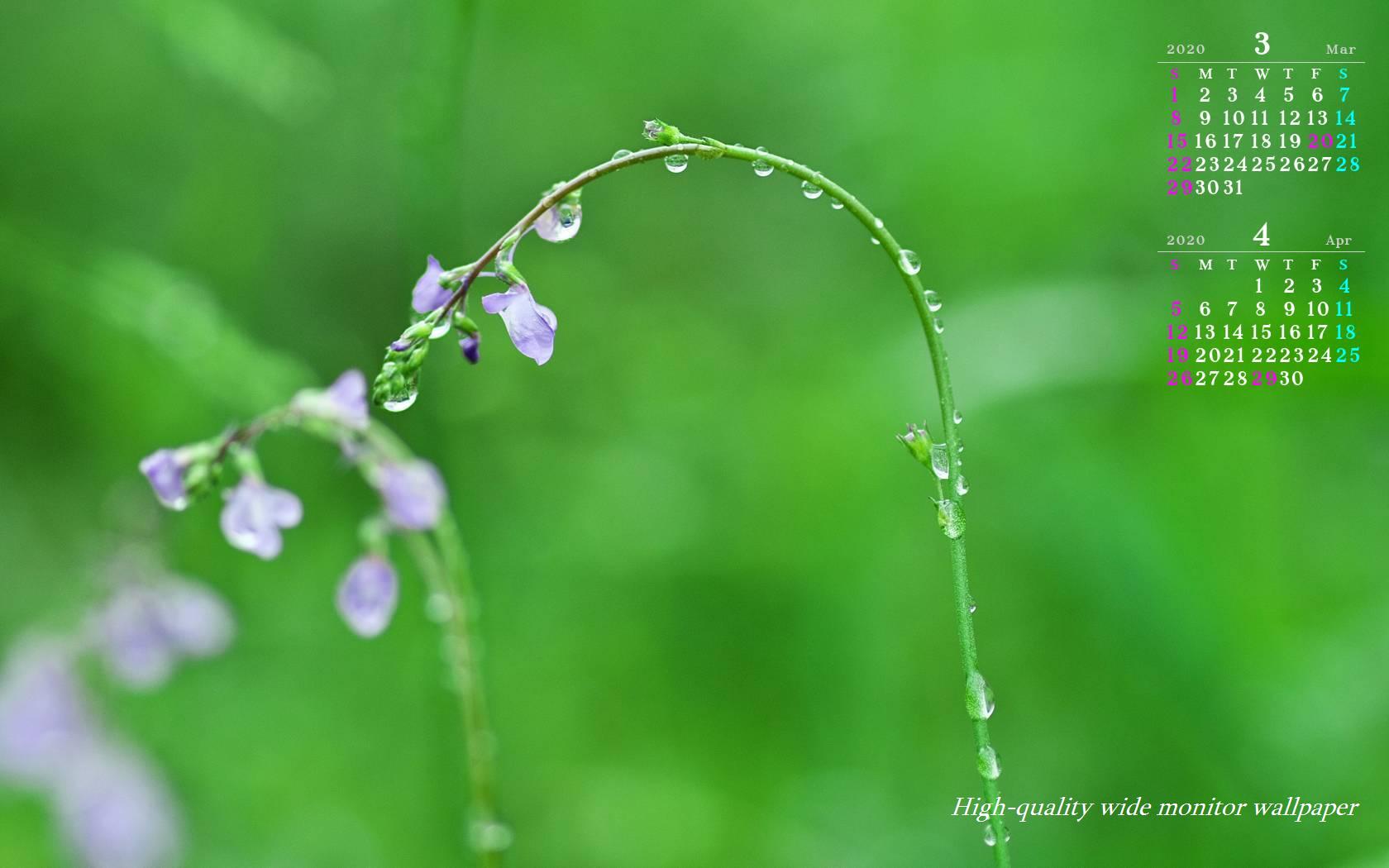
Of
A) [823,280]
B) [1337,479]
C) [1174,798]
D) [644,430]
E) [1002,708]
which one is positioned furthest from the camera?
[823,280]

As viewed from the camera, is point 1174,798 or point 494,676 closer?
point 1174,798

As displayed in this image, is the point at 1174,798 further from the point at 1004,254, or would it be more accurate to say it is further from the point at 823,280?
the point at 823,280

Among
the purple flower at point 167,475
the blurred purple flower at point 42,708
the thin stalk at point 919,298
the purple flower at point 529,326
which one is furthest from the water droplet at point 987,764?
the blurred purple flower at point 42,708

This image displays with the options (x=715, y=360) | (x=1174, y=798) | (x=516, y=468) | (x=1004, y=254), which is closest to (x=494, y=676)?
(x=516, y=468)

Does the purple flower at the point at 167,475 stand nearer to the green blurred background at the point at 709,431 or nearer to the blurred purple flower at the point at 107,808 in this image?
the green blurred background at the point at 709,431

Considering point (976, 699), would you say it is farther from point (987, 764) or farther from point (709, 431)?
point (709, 431)

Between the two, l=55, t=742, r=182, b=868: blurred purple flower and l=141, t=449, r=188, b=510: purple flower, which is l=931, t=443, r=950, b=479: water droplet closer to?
l=141, t=449, r=188, b=510: purple flower

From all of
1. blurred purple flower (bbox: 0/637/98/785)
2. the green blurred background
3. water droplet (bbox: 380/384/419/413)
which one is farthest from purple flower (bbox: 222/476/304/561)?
blurred purple flower (bbox: 0/637/98/785)
